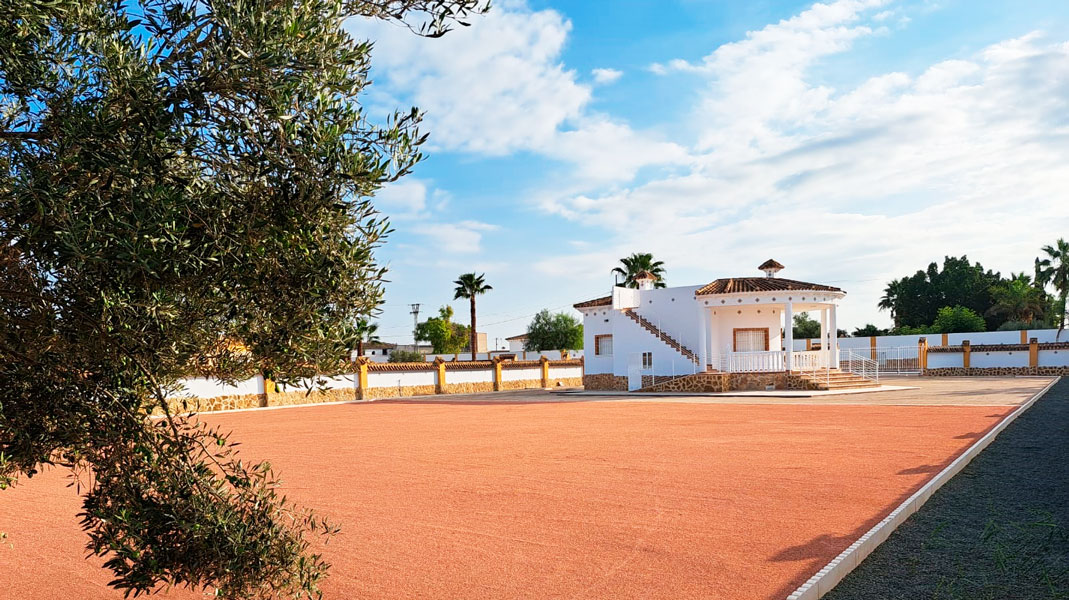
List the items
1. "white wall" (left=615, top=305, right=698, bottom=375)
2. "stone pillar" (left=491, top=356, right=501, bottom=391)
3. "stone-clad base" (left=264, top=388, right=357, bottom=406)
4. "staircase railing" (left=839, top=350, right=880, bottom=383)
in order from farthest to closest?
"stone pillar" (left=491, top=356, right=501, bottom=391) < "white wall" (left=615, top=305, right=698, bottom=375) < "staircase railing" (left=839, top=350, right=880, bottom=383) < "stone-clad base" (left=264, top=388, right=357, bottom=406)

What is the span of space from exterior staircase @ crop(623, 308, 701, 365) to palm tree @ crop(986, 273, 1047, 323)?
41.4 m

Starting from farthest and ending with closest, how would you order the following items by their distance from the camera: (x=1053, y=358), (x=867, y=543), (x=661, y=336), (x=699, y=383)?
(x=1053, y=358) < (x=661, y=336) < (x=699, y=383) < (x=867, y=543)

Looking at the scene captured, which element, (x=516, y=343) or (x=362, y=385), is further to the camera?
(x=516, y=343)

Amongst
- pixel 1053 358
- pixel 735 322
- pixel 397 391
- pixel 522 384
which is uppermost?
pixel 735 322

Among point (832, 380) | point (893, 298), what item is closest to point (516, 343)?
point (893, 298)

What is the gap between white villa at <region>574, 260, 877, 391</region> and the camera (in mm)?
34250

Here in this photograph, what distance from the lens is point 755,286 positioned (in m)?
35.5

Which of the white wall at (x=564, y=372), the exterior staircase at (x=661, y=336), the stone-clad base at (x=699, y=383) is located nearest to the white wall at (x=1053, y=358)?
the stone-clad base at (x=699, y=383)

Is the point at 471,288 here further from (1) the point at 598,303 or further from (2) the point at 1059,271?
(2) the point at 1059,271

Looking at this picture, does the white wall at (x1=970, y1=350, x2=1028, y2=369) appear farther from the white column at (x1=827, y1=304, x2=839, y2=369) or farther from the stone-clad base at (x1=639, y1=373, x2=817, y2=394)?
the stone-clad base at (x1=639, y1=373, x2=817, y2=394)

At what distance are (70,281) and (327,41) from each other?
66.1 inches

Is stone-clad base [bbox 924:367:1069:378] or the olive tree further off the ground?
the olive tree

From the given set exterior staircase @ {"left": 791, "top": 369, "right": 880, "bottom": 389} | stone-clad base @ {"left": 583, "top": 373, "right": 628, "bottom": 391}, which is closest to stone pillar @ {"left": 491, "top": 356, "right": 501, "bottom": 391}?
stone-clad base @ {"left": 583, "top": 373, "right": 628, "bottom": 391}

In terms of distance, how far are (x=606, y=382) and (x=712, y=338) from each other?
6.18 m
